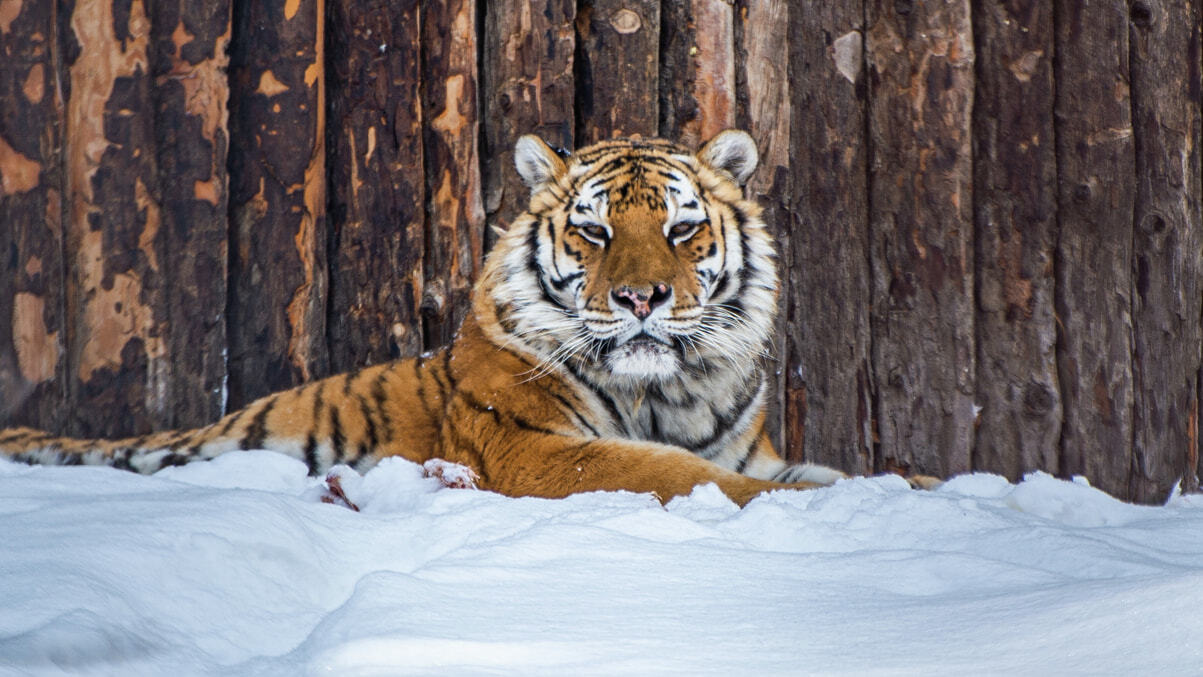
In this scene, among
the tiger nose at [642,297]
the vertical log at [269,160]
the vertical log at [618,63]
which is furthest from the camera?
the vertical log at [618,63]

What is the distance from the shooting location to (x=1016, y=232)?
3.82 meters

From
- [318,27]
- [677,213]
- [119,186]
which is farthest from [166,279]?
[677,213]

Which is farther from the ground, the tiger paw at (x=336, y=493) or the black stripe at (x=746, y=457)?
the tiger paw at (x=336, y=493)

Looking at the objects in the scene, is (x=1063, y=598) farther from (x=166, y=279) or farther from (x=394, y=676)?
(x=166, y=279)

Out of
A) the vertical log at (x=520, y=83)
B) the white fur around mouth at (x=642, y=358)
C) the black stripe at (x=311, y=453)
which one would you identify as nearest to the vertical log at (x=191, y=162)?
the black stripe at (x=311, y=453)

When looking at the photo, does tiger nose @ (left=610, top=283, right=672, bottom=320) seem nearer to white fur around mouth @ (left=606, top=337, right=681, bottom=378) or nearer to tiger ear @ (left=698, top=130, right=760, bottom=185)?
white fur around mouth @ (left=606, top=337, right=681, bottom=378)

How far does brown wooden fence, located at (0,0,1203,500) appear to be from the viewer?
10.9ft

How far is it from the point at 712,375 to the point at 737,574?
1.46m

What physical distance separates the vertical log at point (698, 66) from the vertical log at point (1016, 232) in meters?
0.90

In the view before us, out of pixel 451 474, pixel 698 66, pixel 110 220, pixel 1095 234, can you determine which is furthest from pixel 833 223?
pixel 110 220

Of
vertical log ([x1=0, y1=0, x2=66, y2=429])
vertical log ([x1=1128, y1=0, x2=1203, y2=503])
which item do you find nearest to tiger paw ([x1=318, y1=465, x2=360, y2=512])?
vertical log ([x1=0, y1=0, x2=66, y2=429])

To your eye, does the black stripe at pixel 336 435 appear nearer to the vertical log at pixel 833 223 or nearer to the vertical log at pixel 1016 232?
the vertical log at pixel 833 223

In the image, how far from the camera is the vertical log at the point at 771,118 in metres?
3.81

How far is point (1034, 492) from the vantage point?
263 centimetres
